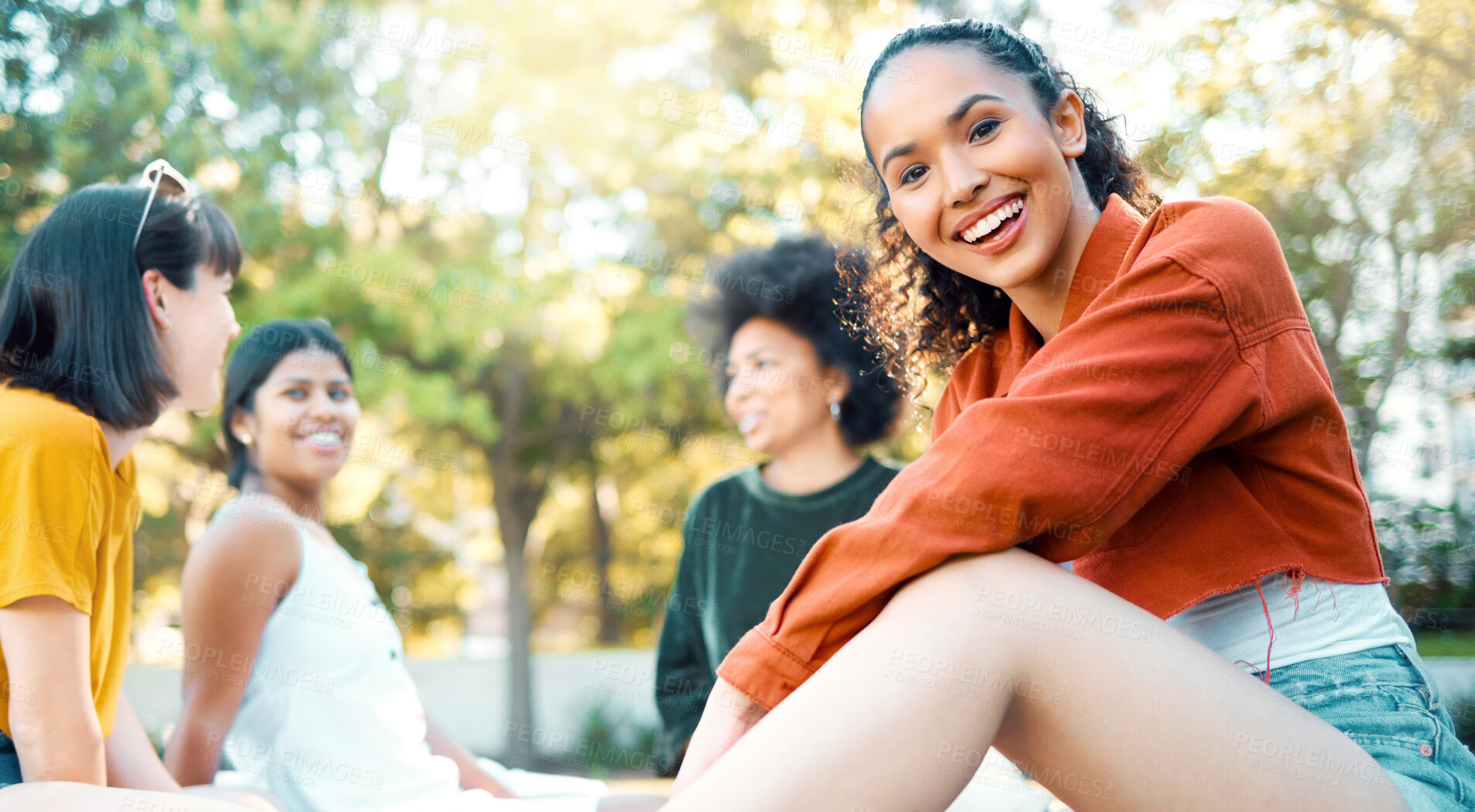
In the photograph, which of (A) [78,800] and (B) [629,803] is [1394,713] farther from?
(A) [78,800]

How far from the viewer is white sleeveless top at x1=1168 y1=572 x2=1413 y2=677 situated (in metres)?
1.39

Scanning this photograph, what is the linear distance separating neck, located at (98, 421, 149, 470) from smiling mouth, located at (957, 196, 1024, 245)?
5.34ft

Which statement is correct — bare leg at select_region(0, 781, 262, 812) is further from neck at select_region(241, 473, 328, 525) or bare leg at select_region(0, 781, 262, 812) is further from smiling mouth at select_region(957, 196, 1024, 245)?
→ smiling mouth at select_region(957, 196, 1024, 245)

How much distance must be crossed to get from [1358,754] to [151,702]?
10.3 meters

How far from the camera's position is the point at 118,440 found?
2.01m

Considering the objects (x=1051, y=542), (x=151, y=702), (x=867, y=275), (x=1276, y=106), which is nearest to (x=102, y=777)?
(x=1051, y=542)

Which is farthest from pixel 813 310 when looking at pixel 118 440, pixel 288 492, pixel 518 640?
pixel 518 640

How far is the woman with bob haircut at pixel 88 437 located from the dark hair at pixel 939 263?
1476 mm

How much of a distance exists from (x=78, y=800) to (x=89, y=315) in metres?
0.91

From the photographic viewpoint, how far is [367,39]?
8.00 m

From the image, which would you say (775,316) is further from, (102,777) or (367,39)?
(367,39)

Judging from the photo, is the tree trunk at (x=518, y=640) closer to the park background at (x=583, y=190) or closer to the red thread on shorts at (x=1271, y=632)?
the park background at (x=583, y=190)

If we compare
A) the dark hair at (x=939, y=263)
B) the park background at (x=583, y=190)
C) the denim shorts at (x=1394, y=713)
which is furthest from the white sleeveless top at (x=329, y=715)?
the park background at (x=583, y=190)

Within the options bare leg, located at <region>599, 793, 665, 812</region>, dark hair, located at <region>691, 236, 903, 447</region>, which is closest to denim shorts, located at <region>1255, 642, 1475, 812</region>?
bare leg, located at <region>599, 793, 665, 812</region>
